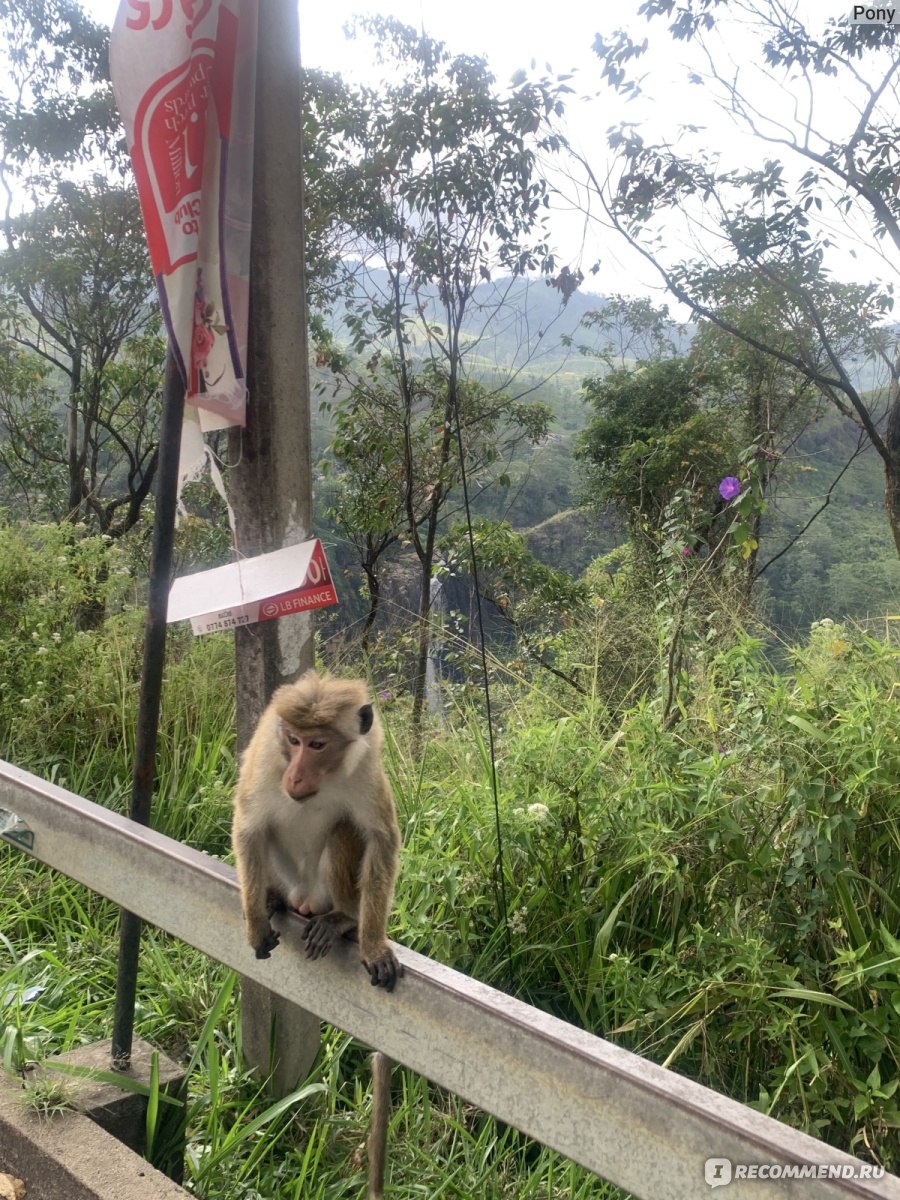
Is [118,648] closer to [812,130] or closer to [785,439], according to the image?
[812,130]

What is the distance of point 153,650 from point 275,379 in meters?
0.76

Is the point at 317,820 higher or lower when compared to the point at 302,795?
lower

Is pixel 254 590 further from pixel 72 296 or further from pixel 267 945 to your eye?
pixel 72 296

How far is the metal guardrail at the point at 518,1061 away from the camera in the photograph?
1159 millimetres

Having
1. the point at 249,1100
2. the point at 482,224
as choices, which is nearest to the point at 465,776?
the point at 249,1100

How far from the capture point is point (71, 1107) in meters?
2.37

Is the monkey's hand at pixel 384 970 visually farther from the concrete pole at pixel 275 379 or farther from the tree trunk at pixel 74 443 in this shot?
the tree trunk at pixel 74 443

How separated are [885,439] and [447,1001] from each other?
24.3 feet

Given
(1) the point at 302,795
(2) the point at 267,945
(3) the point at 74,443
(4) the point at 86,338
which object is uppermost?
(4) the point at 86,338

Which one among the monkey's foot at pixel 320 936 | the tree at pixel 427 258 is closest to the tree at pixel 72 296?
the tree at pixel 427 258

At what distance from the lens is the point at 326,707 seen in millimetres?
2006

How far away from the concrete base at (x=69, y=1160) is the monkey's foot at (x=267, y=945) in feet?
2.29

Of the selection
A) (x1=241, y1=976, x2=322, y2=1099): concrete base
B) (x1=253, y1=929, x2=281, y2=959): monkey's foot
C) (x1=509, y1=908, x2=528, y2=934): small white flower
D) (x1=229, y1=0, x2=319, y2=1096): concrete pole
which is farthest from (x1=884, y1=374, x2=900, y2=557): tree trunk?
(x1=253, y1=929, x2=281, y2=959): monkey's foot

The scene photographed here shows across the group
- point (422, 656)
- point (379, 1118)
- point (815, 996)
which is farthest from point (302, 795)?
point (422, 656)
